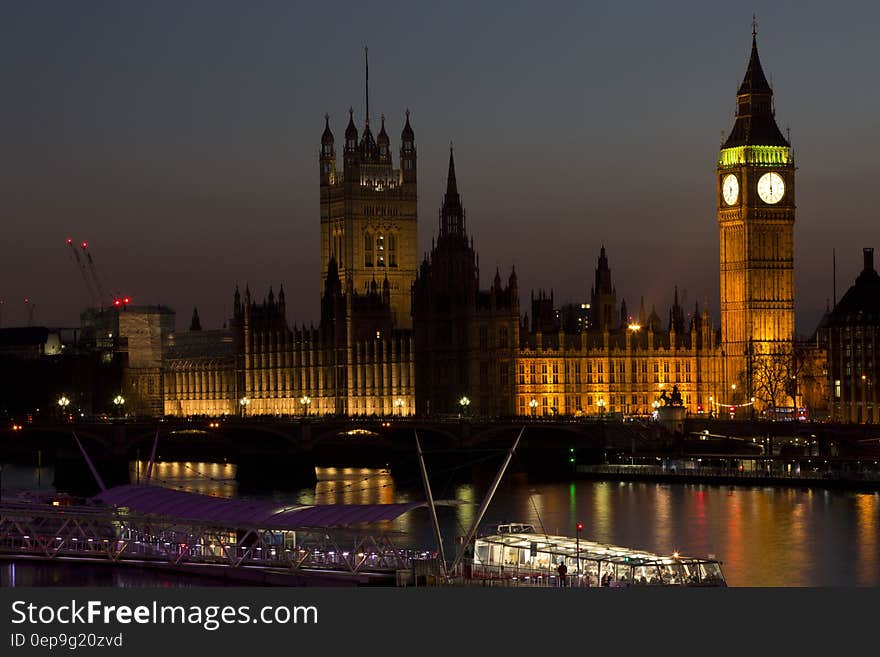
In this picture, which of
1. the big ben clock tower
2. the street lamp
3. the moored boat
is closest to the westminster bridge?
the big ben clock tower

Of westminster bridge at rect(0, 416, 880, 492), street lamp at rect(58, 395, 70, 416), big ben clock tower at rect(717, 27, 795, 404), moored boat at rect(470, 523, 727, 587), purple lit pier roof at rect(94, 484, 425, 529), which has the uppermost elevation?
big ben clock tower at rect(717, 27, 795, 404)

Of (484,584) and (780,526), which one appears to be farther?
(780,526)

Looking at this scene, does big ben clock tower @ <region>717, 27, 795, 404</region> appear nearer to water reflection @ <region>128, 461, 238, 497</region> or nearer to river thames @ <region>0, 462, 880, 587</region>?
river thames @ <region>0, 462, 880, 587</region>

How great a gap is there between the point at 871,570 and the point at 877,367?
5364cm

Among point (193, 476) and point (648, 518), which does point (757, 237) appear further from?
point (648, 518)

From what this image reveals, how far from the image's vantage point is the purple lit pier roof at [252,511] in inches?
2557

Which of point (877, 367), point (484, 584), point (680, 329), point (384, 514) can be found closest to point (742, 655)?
point (484, 584)

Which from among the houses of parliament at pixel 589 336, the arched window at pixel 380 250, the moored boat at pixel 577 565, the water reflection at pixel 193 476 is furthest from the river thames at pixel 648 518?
the arched window at pixel 380 250

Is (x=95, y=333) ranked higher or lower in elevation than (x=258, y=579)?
higher

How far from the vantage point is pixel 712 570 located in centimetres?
6116

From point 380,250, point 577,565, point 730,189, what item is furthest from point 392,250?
point 577,565

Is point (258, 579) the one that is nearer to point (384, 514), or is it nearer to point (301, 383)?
point (384, 514)

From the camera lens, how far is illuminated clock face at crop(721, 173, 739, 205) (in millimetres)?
135250

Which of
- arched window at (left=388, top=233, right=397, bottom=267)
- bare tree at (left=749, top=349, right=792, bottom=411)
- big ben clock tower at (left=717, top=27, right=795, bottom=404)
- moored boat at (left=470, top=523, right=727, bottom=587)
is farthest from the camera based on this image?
arched window at (left=388, top=233, right=397, bottom=267)
